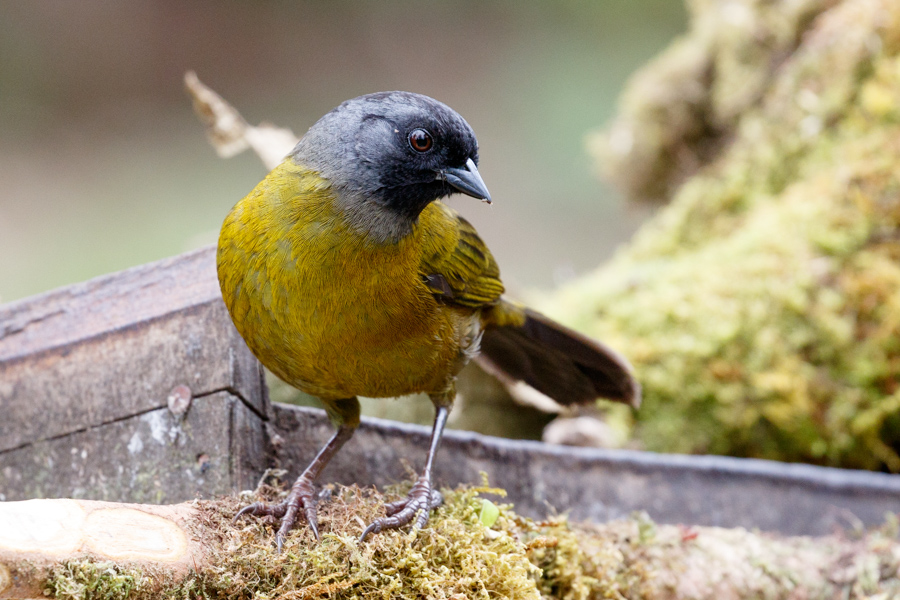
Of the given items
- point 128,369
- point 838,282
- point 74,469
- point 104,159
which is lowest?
point 74,469

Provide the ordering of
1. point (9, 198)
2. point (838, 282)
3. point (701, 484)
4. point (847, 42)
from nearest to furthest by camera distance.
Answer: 1. point (701, 484)
2. point (838, 282)
3. point (847, 42)
4. point (9, 198)

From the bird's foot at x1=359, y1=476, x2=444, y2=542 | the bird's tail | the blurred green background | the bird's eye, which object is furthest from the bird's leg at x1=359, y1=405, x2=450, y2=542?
the blurred green background

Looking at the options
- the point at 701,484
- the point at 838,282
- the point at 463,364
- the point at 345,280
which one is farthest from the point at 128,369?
the point at 838,282

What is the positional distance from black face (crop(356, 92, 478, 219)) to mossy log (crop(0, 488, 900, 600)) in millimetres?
824

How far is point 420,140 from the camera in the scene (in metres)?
2.07

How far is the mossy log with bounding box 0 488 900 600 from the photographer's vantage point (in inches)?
53.8

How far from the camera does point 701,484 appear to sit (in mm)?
3369

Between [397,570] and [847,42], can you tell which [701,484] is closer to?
[397,570]

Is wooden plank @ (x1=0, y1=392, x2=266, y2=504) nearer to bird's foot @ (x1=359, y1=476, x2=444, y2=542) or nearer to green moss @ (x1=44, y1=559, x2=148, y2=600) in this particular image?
bird's foot @ (x1=359, y1=476, x2=444, y2=542)

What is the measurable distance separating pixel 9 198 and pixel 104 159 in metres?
0.88

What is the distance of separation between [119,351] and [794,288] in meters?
3.48

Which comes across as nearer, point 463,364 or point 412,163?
point 412,163

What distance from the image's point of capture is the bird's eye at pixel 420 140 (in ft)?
6.77

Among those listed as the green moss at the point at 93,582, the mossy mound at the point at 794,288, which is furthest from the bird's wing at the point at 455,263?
the mossy mound at the point at 794,288
